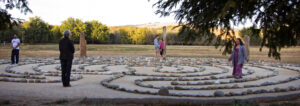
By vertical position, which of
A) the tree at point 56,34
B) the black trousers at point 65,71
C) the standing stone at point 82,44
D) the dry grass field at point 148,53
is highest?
the tree at point 56,34

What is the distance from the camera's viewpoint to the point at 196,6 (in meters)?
6.11

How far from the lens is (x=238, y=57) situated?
34.8ft

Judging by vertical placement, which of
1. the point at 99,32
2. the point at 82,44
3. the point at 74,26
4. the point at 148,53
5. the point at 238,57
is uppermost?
the point at 74,26

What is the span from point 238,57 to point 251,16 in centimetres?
507

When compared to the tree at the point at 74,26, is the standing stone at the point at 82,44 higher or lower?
lower

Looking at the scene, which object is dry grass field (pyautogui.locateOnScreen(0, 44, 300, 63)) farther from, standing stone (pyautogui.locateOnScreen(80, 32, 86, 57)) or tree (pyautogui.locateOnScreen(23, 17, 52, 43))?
tree (pyautogui.locateOnScreen(23, 17, 52, 43))

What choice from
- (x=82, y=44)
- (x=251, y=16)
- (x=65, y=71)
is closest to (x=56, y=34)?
(x=82, y=44)

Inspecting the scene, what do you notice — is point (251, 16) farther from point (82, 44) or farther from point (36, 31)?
point (36, 31)

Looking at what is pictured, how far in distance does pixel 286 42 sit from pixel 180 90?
3.58 metres

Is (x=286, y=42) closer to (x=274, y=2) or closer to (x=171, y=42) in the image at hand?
(x=274, y=2)

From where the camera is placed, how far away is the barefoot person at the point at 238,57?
34.6ft

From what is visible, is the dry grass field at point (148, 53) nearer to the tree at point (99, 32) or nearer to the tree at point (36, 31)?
the tree at point (36, 31)

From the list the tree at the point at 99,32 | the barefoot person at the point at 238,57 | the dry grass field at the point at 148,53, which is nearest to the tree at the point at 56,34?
the tree at the point at 99,32

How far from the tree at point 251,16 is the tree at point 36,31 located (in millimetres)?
60744
